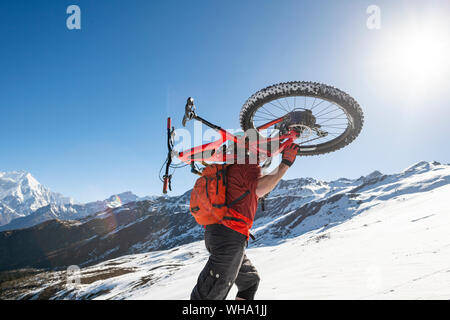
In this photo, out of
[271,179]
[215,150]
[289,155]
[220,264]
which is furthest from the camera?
[215,150]

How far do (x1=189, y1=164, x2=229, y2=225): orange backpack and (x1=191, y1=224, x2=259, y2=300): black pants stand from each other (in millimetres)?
152

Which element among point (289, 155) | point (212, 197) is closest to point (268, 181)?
point (289, 155)

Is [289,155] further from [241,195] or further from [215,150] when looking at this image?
[215,150]

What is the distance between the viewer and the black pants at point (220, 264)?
115 inches

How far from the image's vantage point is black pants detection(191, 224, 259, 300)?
2920 mm

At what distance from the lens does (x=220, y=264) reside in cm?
297

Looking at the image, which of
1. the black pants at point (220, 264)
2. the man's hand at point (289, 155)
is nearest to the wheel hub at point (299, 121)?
the man's hand at point (289, 155)

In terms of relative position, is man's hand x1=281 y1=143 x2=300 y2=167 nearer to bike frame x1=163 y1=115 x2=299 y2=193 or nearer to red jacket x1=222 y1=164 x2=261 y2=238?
red jacket x1=222 y1=164 x2=261 y2=238

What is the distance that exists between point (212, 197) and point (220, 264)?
84 centimetres

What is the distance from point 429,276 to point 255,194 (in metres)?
Result: 4.09

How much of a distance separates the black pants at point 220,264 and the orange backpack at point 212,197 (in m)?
0.15

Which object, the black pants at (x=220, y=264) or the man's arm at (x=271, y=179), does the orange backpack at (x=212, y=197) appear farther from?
the man's arm at (x=271, y=179)
